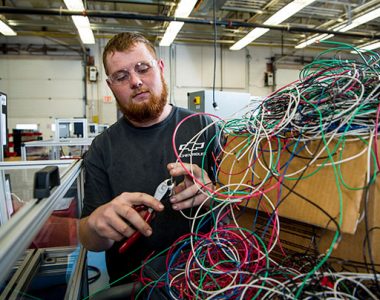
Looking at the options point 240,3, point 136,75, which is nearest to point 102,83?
point 240,3

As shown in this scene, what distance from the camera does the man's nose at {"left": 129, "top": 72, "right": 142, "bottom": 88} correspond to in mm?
960

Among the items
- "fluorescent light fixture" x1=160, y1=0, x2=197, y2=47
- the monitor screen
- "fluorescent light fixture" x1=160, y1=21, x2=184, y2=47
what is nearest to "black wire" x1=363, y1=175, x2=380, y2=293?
"fluorescent light fixture" x1=160, y1=0, x2=197, y2=47

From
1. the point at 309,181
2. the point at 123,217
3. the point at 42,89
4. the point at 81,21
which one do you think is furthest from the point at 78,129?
the point at 309,181

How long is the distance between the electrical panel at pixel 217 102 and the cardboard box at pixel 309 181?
77.4 inches

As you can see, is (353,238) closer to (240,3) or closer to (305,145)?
(305,145)

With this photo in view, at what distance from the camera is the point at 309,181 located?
0.47 meters

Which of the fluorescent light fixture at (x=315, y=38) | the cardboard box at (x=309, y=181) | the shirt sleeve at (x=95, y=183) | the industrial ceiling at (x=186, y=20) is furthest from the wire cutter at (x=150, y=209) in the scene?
the fluorescent light fixture at (x=315, y=38)

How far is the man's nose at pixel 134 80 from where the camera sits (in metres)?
0.96

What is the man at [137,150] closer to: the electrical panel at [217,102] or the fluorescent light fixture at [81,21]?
the electrical panel at [217,102]

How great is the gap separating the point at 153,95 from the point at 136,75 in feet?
0.30

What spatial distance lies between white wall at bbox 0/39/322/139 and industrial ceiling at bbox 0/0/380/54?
30 centimetres

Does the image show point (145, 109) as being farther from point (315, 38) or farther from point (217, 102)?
point (315, 38)

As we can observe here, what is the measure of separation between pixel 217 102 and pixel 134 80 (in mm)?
1724

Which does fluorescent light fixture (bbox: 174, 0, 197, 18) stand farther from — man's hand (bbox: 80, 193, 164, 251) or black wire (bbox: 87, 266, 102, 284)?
man's hand (bbox: 80, 193, 164, 251)
